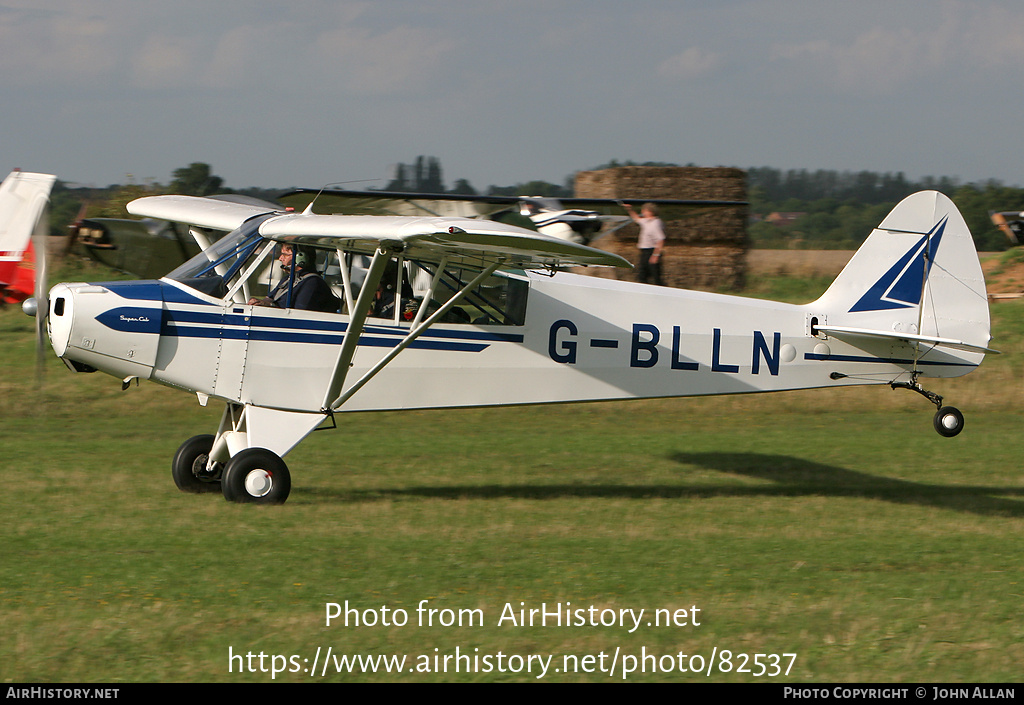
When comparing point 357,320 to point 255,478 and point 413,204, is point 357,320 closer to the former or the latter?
point 255,478

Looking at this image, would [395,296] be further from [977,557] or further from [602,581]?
[977,557]

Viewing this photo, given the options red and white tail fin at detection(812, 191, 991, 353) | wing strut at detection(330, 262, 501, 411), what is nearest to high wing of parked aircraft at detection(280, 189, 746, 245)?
red and white tail fin at detection(812, 191, 991, 353)

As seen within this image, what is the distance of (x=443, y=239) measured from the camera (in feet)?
25.5

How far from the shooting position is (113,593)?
620 cm

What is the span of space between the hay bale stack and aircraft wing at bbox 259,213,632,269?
11642mm

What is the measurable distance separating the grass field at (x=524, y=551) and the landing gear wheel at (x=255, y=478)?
0.18 meters

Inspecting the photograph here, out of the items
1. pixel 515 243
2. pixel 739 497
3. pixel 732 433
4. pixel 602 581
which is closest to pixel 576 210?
pixel 732 433

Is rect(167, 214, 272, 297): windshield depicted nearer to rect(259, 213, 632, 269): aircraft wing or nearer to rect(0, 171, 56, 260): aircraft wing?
rect(259, 213, 632, 269): aircraft wing

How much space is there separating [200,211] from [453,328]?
2.95m

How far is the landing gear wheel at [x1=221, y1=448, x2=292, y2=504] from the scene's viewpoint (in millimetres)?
8750

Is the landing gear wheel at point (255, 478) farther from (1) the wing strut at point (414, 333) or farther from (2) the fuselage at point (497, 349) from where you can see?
(1) the wing strut at point (414, 333)

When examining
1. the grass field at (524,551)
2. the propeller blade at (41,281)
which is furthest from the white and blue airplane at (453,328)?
the grass field at (524,551)

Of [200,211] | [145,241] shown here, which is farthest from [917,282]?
[145,241]

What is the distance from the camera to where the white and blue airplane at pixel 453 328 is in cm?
870
